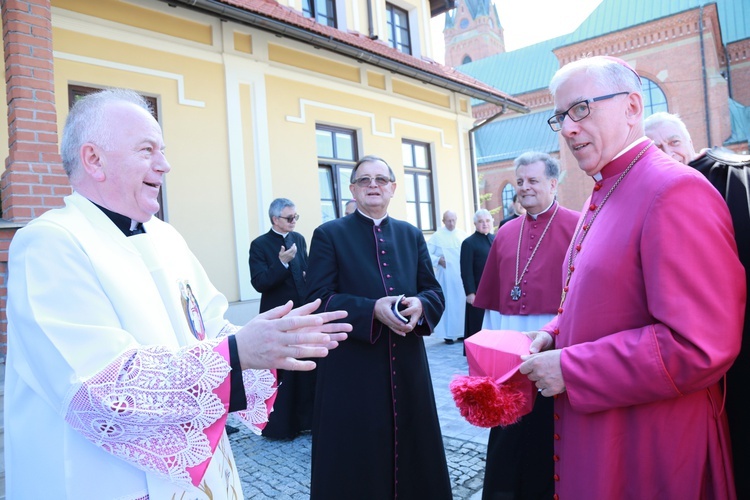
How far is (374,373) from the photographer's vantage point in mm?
2848

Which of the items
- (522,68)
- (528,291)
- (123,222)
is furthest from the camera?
(522,68)

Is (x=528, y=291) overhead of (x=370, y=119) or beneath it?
beneath

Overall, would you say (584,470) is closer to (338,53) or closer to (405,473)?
(405,473)

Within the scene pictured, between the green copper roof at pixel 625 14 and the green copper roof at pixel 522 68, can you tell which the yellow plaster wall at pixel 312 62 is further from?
the green copper roof at pixel 522 68

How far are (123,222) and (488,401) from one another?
4.44 feet

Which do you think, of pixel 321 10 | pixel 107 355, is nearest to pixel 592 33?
pixel 321 10

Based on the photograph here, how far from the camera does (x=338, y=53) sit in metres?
8.62

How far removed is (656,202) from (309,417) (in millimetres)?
3981

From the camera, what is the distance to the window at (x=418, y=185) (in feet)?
34.6

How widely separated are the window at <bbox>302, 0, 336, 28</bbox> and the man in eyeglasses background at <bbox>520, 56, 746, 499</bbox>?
842 cm

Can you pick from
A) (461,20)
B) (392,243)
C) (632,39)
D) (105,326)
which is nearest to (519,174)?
(392,243)

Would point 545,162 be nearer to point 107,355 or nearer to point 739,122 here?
point 107,355

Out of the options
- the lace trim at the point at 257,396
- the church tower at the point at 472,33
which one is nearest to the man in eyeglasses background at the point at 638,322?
the lace trim at the point at 257,396

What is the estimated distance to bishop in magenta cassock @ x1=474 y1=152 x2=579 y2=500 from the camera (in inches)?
110
